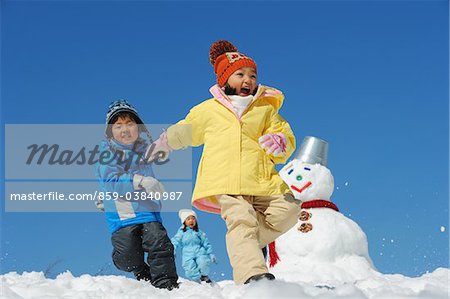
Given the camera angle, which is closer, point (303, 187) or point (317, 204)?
point (303, 187)

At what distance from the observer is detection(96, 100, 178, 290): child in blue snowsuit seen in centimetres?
471

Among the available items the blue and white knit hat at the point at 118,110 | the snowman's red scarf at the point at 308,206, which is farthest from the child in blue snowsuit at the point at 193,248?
the blue and white knit hat at the point at 118,110

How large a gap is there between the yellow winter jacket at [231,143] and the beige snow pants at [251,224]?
86 millimetres

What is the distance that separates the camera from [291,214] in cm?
447

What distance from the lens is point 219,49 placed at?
5195 mm

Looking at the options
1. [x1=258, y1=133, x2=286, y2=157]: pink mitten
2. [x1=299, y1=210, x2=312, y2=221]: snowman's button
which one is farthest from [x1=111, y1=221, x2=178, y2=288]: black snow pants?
[x1=299, y1=210, x2=312, y2=221]: snowman's button

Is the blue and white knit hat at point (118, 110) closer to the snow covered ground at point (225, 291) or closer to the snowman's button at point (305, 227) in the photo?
the snow covered ground at point (225, 291)

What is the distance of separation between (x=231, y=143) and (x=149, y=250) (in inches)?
44.2

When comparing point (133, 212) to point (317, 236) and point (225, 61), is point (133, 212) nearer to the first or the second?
point (225, 61)

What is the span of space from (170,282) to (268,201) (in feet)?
3.41

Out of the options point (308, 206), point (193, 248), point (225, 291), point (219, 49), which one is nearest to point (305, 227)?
point (308, 206)

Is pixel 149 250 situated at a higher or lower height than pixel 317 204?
lower

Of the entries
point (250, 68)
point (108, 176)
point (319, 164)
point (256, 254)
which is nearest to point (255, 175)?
point (256, 254)

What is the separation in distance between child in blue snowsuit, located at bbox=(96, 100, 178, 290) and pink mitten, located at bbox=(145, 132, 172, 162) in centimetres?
9
